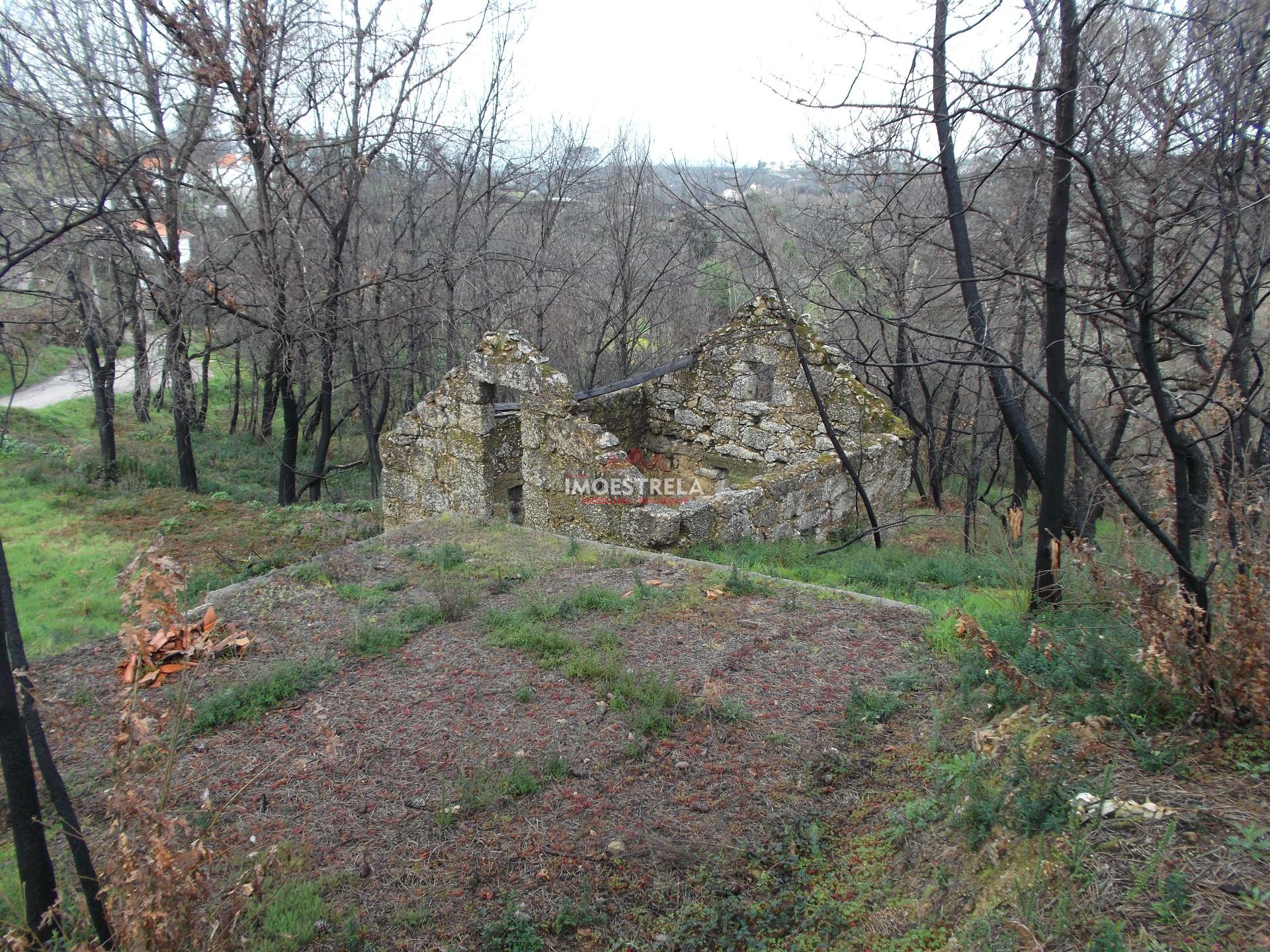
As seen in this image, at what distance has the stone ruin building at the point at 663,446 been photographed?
25.7 ft

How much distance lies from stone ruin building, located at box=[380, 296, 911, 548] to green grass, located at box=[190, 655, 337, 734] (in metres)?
3.55

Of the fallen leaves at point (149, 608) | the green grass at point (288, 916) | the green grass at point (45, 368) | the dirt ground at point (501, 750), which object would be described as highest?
the green grass at point (45, 368)

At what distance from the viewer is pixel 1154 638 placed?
296 centimetres

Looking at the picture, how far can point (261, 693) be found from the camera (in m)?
4.33

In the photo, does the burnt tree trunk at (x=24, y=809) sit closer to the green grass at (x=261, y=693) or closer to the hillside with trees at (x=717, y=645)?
the hillside with trees at (x=717, y=645)

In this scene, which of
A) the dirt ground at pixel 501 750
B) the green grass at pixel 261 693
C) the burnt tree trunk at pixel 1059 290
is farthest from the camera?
the green grass at pixel 261 693

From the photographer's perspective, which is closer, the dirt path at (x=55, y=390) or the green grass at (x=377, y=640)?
the green grass at (x=377, y=640)

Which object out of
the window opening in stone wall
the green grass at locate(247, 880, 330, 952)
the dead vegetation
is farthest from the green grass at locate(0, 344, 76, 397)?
the green grass at locate(247, 880, 330, 952)

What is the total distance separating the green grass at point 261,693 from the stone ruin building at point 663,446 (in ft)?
11.7

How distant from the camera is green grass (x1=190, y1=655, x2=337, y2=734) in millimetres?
4113

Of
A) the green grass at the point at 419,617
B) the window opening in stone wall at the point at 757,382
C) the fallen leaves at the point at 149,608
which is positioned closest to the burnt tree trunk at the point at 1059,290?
the fallen leaves at the point at 149,608

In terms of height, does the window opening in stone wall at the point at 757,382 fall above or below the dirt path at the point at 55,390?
below

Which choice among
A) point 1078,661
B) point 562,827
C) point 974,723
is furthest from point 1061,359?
point 562,827

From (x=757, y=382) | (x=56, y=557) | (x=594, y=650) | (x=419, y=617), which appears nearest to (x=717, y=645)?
(x=594, y=650)
